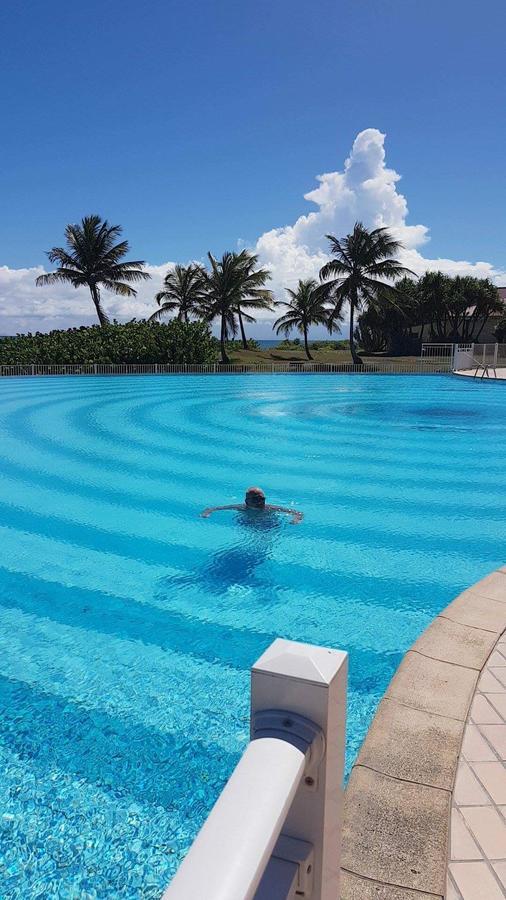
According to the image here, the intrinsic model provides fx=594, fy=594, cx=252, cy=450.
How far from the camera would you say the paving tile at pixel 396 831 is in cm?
236

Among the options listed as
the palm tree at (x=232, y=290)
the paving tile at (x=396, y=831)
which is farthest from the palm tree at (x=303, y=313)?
the paving tile at (x=396, y=831)

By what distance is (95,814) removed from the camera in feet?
10.4

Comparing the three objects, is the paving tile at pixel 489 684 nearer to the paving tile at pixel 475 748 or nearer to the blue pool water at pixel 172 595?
the paving tile at pixel 475 748

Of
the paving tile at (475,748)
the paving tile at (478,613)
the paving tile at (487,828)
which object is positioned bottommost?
the paving tile at (478,613)

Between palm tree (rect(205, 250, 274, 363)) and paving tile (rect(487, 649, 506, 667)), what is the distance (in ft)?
123

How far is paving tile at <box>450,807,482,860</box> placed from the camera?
2453mm

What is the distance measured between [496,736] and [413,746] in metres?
0.47

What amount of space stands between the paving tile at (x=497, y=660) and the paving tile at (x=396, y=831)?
138 centimetres

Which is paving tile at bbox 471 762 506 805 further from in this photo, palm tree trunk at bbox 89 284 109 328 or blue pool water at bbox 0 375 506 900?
palm tree trunk at bbox 89 284 109 328

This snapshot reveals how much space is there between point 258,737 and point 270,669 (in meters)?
0.13

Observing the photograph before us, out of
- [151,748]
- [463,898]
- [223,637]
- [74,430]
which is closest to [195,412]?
[74,430]

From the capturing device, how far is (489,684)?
12.2 ft

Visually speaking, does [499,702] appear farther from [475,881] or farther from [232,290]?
[232,290]

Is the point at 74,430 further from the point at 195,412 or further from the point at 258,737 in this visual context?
the point at 258,737
